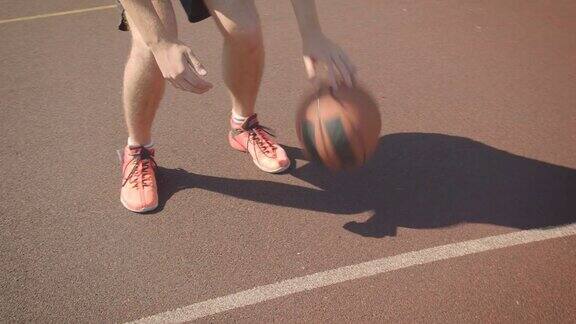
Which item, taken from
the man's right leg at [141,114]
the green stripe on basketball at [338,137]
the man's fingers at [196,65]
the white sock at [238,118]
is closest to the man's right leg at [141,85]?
the man's right leg at [141,114]

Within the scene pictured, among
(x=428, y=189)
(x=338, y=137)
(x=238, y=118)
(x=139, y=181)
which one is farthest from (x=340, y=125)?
(x=139, y=181)

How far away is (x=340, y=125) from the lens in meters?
2.50

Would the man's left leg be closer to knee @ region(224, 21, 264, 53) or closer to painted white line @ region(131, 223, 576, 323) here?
knee @ region(224, 21, 264, 53)

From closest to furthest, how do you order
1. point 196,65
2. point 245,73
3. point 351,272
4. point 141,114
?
point 196,65 → point 351,272 → point 141,114 → point 245,73

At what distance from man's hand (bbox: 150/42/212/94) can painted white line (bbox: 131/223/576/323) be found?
0.98 meters

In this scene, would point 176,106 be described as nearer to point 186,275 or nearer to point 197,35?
point 197,35

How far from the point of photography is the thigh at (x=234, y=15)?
8.77 ft

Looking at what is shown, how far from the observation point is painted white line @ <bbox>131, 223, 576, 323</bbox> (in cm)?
240

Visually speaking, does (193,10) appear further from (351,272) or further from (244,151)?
A: (351,272)

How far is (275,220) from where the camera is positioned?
2910 mm

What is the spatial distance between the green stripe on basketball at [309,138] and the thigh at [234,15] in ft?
1.95

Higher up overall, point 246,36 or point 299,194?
point 246,36

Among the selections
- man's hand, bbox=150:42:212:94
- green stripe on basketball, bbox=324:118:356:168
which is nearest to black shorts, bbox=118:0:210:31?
man's hand, bbox=150:42:212:94

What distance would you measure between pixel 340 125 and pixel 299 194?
71 cm
